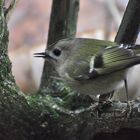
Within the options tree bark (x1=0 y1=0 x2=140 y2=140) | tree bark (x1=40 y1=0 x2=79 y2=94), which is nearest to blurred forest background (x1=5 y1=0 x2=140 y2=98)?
tree bark (x1=40 y1=0 x2=79 y2=94)

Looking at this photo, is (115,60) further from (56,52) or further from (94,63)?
(56,52)

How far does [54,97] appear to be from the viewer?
2.69 metres

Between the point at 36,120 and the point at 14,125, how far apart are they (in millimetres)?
98

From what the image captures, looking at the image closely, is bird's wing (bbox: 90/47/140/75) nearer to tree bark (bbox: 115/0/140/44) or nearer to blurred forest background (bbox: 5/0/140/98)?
tree bark (bbox: 115/0/140/44)

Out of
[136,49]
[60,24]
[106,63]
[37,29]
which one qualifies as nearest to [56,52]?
[60,24]

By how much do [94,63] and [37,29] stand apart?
3.32 metres

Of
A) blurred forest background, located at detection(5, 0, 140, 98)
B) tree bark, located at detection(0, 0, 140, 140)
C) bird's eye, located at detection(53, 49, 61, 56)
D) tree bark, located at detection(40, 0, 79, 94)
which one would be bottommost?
tree bark, located at detection(0, 0, 140, 140)

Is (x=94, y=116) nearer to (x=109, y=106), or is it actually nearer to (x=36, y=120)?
(x=109, y=106)

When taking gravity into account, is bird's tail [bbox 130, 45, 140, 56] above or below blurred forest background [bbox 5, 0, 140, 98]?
below

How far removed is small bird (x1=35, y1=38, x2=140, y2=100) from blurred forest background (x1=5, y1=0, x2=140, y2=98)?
1.87 m

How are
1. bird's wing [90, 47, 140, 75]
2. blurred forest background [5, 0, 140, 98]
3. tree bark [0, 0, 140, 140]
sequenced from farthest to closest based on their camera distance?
blurred forest background [5, 0, 140, 98]
bird's wing [90, 47, 140, 75]
tree bark [0, 0, 140, 140]

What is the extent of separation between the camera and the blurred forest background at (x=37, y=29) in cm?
516

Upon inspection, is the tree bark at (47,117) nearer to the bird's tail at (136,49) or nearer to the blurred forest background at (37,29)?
the bird's tail at (136,49)

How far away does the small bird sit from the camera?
2672 millimetres
